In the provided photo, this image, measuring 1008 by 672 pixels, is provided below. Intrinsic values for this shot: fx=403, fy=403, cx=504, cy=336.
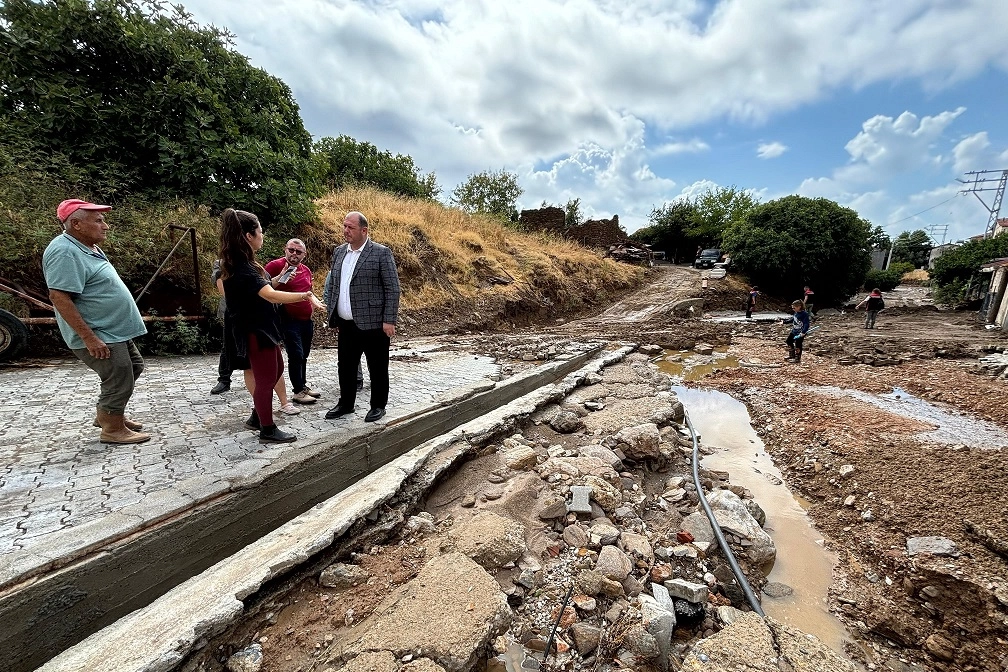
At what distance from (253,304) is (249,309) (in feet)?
0.16

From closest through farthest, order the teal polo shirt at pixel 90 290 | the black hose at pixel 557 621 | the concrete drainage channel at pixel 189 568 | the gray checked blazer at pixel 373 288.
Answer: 1. the concrete drainage channel at pixel 189 568
2. the black hose at pixel 557 621
3. the teal polo shirt at pixel 90 290
4. the gray checked blazer at pixel 373 288

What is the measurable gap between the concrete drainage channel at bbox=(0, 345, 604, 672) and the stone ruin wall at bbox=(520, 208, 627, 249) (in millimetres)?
22249

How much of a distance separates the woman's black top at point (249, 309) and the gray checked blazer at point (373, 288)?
549mm

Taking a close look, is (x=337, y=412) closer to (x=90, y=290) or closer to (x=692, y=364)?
(x=90, y=290)

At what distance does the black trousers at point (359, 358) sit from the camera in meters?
3.45

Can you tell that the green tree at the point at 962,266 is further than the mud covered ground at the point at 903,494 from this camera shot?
Yes

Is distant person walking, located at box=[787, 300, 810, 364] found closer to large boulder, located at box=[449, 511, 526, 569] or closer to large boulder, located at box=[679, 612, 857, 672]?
large boulder, located at box=[679, 612, 857, 672]

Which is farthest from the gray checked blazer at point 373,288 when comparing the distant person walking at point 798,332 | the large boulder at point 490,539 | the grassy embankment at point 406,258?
the distant person walking at point 798,332

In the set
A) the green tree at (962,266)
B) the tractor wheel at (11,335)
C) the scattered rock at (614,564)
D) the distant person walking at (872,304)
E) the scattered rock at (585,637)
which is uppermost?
the green tree at (962,266)

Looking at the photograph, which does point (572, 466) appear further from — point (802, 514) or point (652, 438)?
point (802, 514)

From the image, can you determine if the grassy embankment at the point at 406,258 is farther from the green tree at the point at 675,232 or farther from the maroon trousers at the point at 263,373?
the green tree at the point at 675,232

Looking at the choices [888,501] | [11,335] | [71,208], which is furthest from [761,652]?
[11,335]

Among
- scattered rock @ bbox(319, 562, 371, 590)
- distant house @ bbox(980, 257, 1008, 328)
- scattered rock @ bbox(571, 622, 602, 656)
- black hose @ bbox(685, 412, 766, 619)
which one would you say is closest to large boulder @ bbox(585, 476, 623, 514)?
black hose @ bbox(685, 412, 766, 619)

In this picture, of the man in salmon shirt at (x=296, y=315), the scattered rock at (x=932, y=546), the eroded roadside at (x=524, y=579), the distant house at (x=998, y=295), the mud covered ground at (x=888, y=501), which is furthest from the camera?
the distant house at (x=998, y=295)
